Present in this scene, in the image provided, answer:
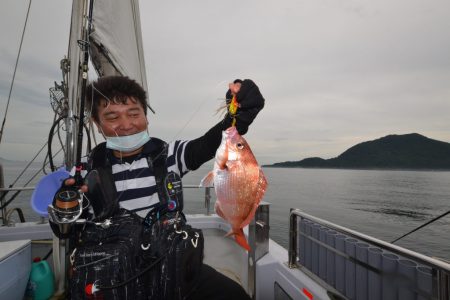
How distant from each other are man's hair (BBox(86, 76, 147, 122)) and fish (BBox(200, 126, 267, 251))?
1.21 m

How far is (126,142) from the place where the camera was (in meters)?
2.41

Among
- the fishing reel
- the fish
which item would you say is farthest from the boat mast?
the fish

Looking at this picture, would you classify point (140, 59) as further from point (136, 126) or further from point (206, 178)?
point (206, 178)

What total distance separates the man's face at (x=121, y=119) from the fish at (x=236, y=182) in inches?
38.4

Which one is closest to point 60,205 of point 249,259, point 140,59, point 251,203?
point 251,203

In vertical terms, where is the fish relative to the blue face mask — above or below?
below

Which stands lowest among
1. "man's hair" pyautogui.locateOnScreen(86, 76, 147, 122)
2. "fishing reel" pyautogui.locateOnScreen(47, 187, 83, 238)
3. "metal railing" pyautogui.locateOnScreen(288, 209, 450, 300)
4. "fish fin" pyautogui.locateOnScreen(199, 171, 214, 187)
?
"metal railing" pyautogui.locateOnScreen(288, 209, 450, 300)

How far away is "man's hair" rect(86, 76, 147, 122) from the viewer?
2465 millimetres

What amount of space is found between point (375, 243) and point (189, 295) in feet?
5.45

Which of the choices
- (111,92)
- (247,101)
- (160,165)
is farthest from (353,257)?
(111,92)

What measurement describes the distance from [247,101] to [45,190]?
2.11 metres

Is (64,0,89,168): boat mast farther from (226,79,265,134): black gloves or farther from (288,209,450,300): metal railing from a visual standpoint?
(288,209,450,300): metal railing

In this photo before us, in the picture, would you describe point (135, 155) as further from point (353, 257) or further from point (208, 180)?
point (353, 257)

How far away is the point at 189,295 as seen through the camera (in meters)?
2.13
